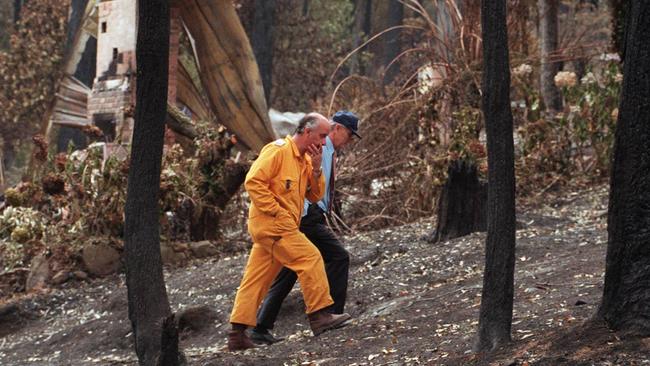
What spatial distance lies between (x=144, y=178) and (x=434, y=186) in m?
7.47

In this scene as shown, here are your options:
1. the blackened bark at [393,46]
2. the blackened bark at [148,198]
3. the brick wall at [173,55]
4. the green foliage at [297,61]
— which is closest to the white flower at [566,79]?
the brick wall at [173,55]

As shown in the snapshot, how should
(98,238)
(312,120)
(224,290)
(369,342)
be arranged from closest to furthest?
(369,342), (312,120), (224,290), (98,238)

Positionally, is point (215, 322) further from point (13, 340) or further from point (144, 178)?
point (144, 178)

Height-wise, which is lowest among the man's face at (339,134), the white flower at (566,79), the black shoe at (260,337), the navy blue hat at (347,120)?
the black shoe at (260,337)

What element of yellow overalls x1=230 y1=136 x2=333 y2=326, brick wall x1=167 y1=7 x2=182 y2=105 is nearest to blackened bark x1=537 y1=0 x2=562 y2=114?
brick wall x1=167 y1=7 x2=182 y2=105

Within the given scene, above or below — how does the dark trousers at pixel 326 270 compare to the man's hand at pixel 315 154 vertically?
below

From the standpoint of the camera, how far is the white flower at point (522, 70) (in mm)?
15414

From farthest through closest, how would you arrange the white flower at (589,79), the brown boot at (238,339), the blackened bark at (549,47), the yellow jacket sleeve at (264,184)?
the blackened bark at (549,47), the white flower at (589,79), the brown boot at (238,339), the yellow jacket sleeve at (264,184)

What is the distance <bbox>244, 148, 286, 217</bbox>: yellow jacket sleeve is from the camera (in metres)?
8.38

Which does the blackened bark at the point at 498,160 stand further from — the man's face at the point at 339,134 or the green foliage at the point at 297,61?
the green foliage at the point at 297,61

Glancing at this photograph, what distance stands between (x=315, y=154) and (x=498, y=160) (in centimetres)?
264

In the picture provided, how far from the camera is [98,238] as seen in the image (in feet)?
44.4

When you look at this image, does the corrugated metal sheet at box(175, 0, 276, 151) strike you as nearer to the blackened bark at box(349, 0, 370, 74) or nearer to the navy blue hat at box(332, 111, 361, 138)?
the navy blue hat at box(332, 111, 361, 138)

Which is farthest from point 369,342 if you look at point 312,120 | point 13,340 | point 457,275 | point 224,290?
point 13,340
